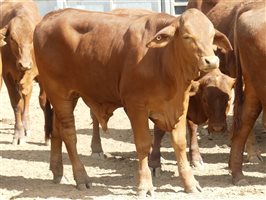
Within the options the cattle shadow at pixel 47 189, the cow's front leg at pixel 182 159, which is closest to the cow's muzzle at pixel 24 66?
the cattle shadow at pixel 47 189

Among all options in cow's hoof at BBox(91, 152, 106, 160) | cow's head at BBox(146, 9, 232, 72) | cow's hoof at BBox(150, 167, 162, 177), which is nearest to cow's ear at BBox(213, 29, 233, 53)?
cow's head at BBox(146, 9, 232, 72)

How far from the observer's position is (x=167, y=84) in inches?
301

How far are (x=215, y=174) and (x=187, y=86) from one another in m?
1.68

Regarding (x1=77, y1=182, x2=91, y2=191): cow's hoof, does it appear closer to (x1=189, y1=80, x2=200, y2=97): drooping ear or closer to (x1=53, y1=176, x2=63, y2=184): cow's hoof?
(x1=53, y1=176, x2=63, y2=184): cow's hoof

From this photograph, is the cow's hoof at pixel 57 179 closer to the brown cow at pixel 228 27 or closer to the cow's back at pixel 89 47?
the cow's back at pixel 89 47

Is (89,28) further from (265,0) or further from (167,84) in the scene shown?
(265,0)

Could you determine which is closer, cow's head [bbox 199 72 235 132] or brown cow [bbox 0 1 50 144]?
cow's head [bbox 199 72 235 132]

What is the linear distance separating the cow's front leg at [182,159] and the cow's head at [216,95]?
0.75 metres

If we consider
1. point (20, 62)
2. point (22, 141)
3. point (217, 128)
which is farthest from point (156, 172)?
point (20, 62)

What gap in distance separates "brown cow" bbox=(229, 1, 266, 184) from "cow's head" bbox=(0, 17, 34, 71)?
3.99m

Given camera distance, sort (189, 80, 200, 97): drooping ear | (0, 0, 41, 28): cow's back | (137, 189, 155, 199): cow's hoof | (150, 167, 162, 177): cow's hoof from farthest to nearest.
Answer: (0, 0, 41, 28): cow's back, (150, 167, 162, 177): cow's hoof, (189, 80, 200, 97): drooping ear, (137, 189, 155, 199): cow's hoof

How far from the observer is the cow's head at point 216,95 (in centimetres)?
858

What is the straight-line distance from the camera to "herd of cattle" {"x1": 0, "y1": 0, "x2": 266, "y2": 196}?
7582mm

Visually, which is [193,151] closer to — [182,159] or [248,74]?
[182,159]
